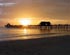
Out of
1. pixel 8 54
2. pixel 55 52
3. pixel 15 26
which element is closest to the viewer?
pixel 8 54

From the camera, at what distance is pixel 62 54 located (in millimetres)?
11766

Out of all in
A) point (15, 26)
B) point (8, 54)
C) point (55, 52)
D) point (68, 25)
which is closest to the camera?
point (8, 54)

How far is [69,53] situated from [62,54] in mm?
522

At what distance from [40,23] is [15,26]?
1186 centimetres

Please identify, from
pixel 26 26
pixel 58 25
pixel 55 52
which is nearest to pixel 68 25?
pixel 58 25

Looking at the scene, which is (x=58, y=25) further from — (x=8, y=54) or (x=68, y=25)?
(x=8, y=54)

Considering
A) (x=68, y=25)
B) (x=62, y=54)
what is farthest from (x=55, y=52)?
(x=68, y=25)

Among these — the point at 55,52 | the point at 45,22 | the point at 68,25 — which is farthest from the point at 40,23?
the point at 55,52

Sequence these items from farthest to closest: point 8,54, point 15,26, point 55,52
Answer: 1. point 15,26
2. point 55,52
3. point 8,54

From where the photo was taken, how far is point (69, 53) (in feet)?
39.8

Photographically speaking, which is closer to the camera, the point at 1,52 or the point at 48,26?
the point at 1,52

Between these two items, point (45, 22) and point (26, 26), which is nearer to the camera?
point (45, 22)

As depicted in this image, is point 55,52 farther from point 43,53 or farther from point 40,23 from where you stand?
point 40,23

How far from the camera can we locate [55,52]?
485 inches
